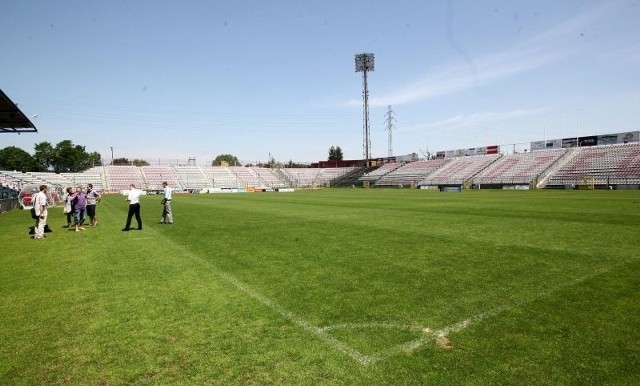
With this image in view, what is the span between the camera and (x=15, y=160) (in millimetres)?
118688

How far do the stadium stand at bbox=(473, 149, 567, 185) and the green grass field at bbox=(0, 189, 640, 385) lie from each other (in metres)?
52.8

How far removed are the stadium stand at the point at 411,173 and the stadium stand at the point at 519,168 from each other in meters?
12.2

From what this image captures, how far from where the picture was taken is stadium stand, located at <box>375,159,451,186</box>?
7631 centimetres

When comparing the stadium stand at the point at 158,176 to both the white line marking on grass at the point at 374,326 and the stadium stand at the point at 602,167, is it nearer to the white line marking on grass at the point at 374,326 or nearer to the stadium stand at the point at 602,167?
the stadium stand at the point at 602,167

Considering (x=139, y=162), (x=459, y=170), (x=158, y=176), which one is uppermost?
(x=139, y=162)

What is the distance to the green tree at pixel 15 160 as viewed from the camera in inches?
4668

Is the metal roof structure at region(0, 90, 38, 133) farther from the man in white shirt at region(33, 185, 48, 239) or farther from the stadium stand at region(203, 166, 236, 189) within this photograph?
the stadium stand at region(203, 166, 236, 189)

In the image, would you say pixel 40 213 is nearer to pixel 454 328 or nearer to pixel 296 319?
pixel 296 319

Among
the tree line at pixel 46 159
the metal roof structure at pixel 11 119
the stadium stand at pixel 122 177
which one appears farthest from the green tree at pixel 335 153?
the metal roof structure at pixel 11 119

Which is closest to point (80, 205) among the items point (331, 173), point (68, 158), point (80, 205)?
point (80, 205)

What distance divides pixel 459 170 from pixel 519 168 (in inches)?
437

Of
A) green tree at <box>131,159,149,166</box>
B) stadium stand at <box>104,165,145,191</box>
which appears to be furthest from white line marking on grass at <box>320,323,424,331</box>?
green tree at <box>131,159,149,166</box>

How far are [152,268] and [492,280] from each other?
7.40 metres

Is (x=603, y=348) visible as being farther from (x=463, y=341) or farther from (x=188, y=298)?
(x=188, y=298)
